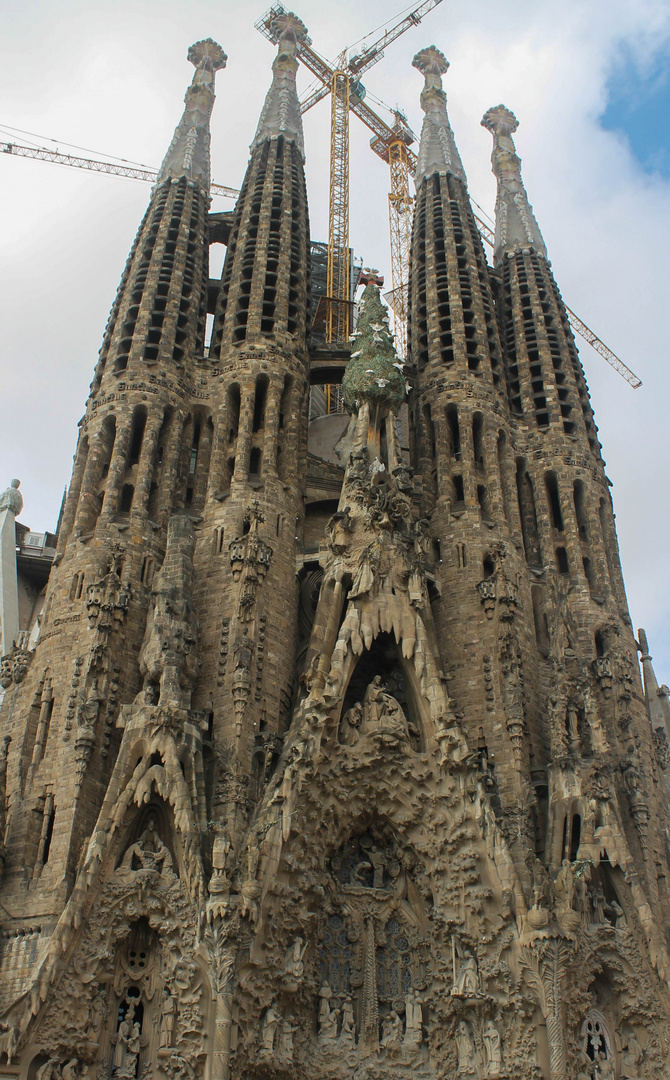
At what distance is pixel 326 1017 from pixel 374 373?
50.4 feet

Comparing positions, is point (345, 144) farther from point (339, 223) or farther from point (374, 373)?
point (374, 373)

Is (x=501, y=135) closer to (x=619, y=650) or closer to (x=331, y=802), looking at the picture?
(x=619, y=650)

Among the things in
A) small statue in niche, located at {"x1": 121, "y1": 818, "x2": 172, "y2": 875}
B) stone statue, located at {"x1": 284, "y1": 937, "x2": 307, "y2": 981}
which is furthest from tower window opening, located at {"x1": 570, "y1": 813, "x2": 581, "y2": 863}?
small statue in niche, located at {"x1": 121, "y1": 818, "x2": 172, "y2": 875}

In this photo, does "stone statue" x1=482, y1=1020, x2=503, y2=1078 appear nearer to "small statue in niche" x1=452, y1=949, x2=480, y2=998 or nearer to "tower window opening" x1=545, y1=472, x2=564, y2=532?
"small statue in niche" x1=452, y1=949, x2=480, y2=998

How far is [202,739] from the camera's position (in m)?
20.0

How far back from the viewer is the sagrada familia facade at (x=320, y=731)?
1767 cm

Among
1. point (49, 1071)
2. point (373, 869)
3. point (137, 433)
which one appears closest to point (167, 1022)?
point (49, 1071)

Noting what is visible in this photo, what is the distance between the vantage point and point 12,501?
29859 millimetres

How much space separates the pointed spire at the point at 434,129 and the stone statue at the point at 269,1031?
28.5 meters

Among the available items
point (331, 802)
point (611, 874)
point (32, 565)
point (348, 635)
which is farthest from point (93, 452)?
point (611, 874)

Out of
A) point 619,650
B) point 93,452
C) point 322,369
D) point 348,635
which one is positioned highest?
point 322,369

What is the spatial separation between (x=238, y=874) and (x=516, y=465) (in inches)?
601

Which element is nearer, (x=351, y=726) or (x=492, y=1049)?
(x=492, y=1049)

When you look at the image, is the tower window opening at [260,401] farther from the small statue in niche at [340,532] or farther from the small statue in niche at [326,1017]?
the small statue in niche at [326,1017]
